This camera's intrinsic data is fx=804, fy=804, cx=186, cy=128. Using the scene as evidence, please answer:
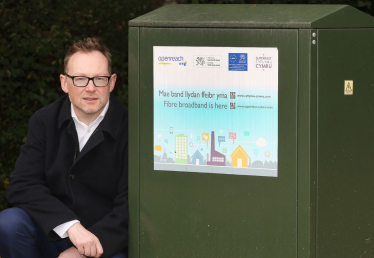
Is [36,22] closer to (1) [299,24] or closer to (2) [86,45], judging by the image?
(2) [86,45]

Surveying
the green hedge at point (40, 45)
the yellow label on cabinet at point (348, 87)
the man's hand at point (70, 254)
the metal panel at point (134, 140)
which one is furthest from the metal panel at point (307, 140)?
the green hedge at point (40, 45)

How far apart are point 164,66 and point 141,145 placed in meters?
0.43

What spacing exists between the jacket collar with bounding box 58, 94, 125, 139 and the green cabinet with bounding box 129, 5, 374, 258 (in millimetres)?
137

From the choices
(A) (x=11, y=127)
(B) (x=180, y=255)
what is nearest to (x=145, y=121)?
(B) (x=180, y=255)

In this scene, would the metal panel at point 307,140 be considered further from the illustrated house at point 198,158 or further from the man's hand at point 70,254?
the man's hand at point 70,254

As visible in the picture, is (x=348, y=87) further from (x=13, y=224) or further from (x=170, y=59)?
(x=13, y=224)

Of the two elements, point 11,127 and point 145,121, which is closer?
point 145,121

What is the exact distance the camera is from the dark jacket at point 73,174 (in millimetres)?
4254

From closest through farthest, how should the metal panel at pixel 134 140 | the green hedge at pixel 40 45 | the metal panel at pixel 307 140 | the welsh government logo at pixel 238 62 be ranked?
the metal panel at pixel 307 140 → the welsh government logo at pixel 238 62 → the metal panel at pixel 134 140 → the green hedge at pixel 40 45

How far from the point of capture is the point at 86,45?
434 centimetres

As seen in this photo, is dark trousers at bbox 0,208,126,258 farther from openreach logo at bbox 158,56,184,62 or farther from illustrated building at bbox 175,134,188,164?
openreach logo at bbox 158,56,184,62

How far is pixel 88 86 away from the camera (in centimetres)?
425

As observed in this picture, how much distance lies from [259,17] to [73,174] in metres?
1.29

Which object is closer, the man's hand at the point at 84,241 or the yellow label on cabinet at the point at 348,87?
the yellow label on cabinet at the point at 348,87
